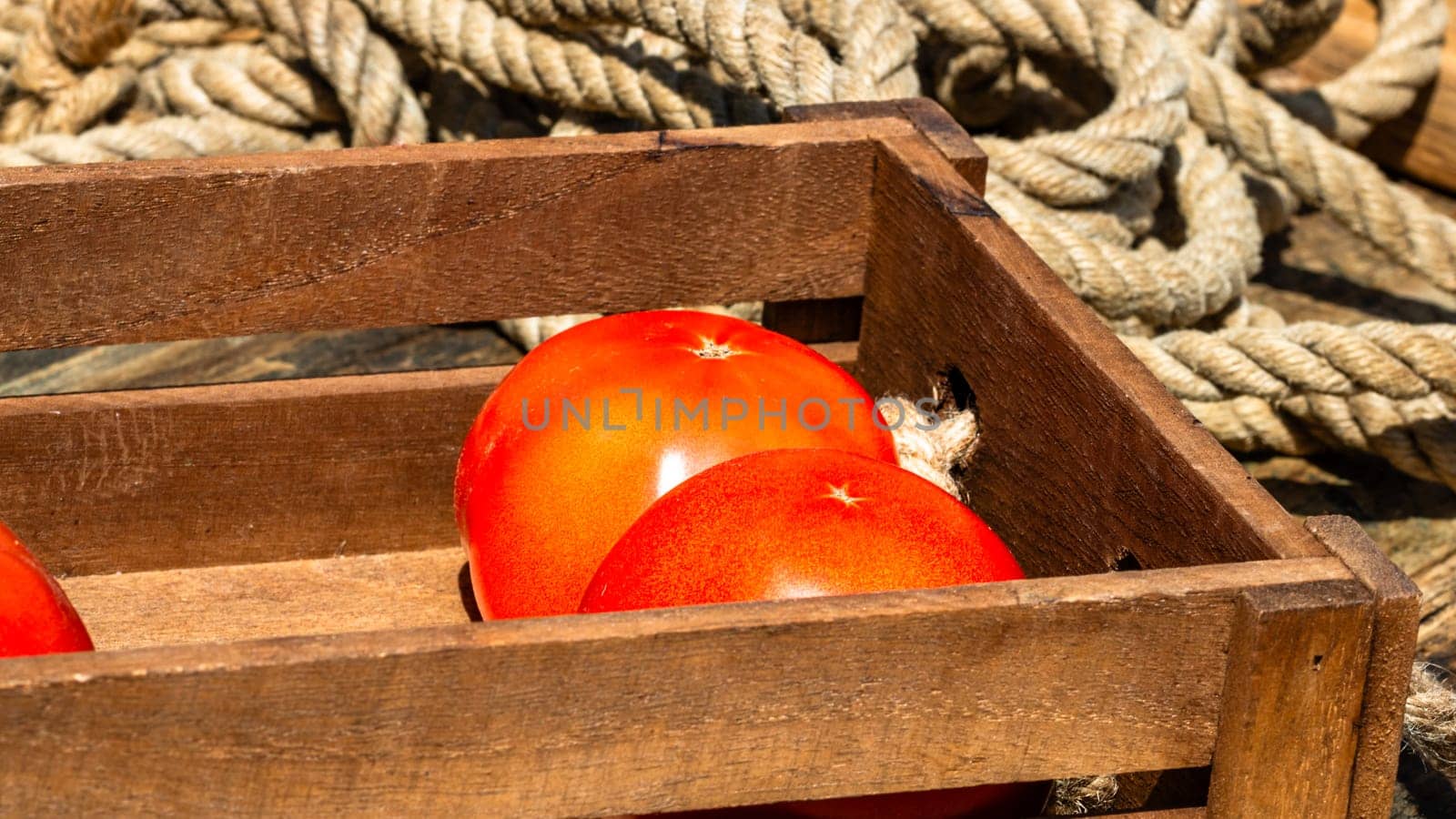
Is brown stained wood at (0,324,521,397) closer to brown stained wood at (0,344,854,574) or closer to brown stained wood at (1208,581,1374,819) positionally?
brown stained wood at (0,344,854,574)

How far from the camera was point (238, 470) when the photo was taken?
124cm

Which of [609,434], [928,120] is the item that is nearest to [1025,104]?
[928,120]

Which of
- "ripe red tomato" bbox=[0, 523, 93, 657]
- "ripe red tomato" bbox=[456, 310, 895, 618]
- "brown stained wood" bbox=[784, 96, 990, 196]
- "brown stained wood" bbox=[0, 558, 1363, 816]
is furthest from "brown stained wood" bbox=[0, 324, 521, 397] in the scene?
"brown stained wood" bbox=[0, 558, 1363, 816]

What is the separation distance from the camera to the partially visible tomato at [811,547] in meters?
0.80

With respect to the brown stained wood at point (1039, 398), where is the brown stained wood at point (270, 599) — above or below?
below

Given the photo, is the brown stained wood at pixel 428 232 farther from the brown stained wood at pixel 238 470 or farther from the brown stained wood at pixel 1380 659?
the brown stained wood at pixel 1380 659

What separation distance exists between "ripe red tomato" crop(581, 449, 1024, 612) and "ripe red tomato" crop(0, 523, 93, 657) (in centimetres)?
27

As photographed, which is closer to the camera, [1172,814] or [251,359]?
[1172,814]

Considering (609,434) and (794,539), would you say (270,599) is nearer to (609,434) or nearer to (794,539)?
(609,434)

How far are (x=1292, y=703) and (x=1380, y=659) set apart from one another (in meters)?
0.04

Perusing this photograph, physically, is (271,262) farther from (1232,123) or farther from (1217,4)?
(1217,4)

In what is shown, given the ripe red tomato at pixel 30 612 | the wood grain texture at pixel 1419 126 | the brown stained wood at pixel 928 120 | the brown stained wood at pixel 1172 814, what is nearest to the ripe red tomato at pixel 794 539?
the brown stained wood at pixel 1172 814

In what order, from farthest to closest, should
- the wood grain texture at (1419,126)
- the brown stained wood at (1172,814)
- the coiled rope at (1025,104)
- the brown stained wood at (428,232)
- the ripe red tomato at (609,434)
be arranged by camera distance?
the wood grain texture at (1419,126) < the coiled rope at (1025,104) < the brown stained wood at (428,232) < the ripe red tomato at (609,434) < the brown stained wood at (1172,814)

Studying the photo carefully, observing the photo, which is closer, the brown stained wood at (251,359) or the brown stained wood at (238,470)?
the brown stained wood at (238,470)
